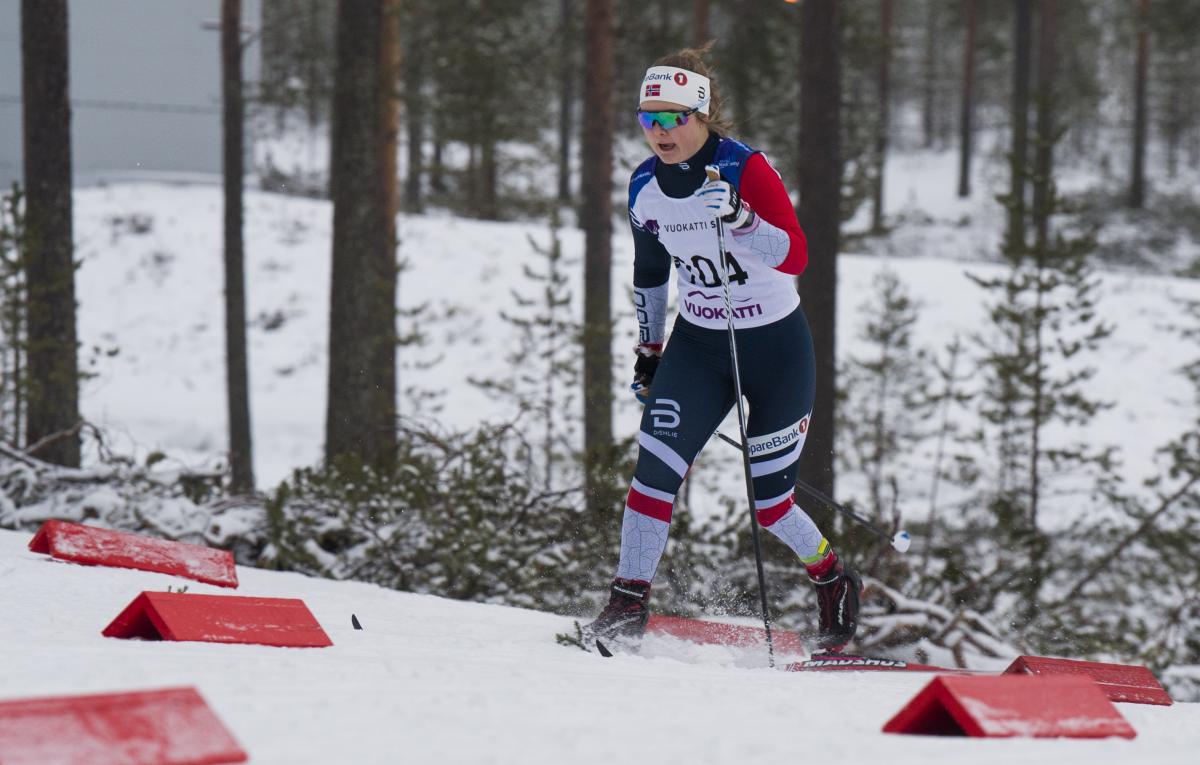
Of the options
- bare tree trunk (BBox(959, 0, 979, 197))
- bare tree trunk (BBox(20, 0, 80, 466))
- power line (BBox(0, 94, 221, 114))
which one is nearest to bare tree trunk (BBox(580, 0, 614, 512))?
bare tree trunk (BBox(20, 0, 80, 466))

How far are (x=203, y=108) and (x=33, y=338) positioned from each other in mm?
16688

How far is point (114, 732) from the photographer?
2162 mm

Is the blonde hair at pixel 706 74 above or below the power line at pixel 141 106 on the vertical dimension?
below

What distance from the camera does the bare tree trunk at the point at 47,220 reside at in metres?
8.32

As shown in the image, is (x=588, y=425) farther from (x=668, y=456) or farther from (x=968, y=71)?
(x=968, y=71)

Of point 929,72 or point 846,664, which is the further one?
point 929,72

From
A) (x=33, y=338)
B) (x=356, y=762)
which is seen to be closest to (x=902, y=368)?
(x=33, y=338)

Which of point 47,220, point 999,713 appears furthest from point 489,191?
point 999,713

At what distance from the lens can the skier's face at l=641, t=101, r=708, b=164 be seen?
13.5ft

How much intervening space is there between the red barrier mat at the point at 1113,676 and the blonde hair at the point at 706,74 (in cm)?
234

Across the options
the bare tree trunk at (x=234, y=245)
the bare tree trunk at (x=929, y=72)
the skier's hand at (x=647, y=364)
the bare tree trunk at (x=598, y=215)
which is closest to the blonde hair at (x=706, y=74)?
the skier's hand at (x=647, y=364)

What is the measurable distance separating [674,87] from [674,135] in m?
0.17

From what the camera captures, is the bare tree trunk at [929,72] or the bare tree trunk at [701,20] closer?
the bare tree trunk at [701,20]

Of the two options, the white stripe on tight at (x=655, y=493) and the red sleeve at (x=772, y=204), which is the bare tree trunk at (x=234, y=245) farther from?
the red sleeve at (x=772, y=204)
